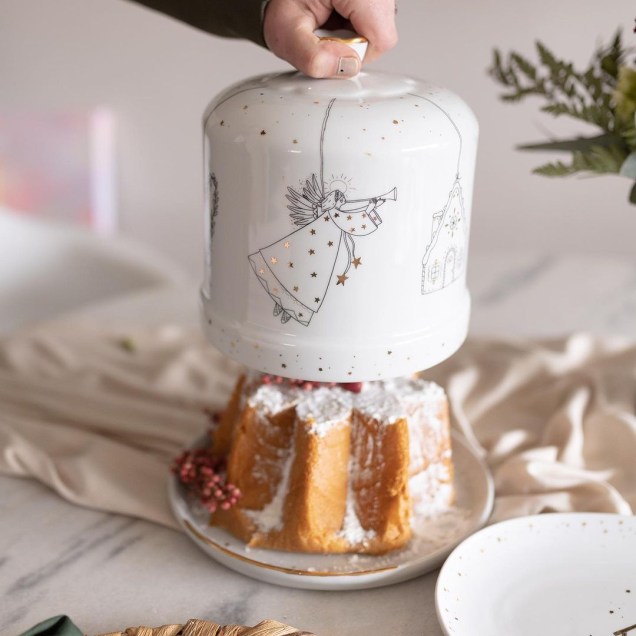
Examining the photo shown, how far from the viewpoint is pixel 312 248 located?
27.3 inches

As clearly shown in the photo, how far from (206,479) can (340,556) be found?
0.46 ft

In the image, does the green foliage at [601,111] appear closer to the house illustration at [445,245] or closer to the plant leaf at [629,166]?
the plant leaf at [629,166]

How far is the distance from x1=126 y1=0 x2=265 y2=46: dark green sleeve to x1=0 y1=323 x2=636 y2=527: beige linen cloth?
1.38 ft

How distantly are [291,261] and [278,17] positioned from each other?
8.4 inches

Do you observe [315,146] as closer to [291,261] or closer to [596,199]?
[291,261]

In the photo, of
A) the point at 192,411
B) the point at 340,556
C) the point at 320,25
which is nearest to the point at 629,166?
the point at 320,25

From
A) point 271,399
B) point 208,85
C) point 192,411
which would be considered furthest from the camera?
point 208,85

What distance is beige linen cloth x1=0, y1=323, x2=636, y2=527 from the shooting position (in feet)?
2.85

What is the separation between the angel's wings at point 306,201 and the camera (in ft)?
2.22

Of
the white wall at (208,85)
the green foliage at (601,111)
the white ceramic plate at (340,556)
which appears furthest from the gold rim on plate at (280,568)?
the white wall at (208,85)

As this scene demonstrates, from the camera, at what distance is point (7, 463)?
2.98 feet

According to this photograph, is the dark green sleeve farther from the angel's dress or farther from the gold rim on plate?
the gold rim on plate

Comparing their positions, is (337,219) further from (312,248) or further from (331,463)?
(331,463)

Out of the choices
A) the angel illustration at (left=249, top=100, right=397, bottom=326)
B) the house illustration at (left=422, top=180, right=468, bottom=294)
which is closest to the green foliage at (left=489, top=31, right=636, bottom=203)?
the house illustration at (left=422, top=180, right=468, bottom=294)
